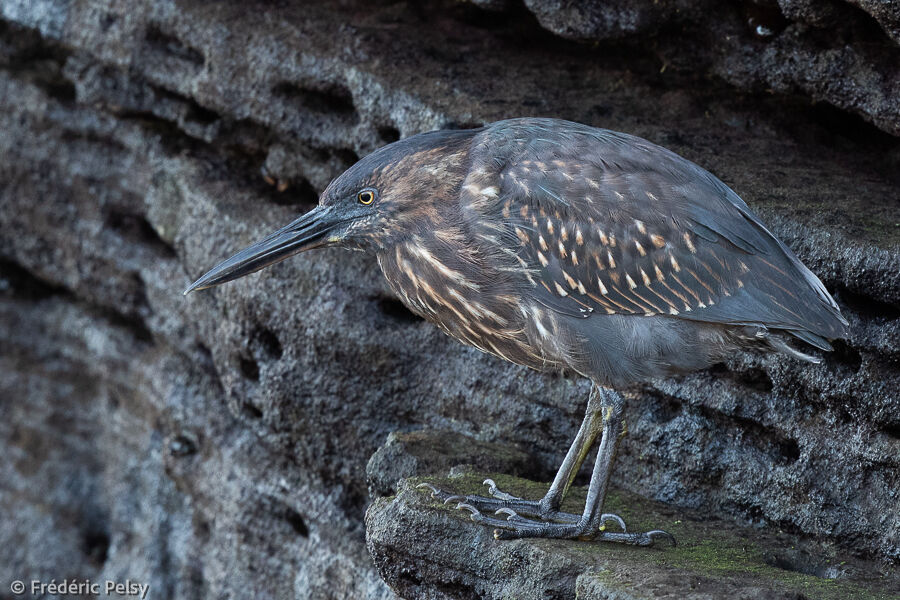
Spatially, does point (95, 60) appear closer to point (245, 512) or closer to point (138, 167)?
point (138, 167)


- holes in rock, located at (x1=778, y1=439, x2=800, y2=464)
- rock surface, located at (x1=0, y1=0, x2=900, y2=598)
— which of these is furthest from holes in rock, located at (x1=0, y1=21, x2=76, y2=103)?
holes in rock, located at (x1=778, y1=439, x2=800, y2=464)

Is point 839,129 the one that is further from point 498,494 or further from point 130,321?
point 130,321

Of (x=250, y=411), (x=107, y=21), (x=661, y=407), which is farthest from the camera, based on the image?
(x=107, y=21)

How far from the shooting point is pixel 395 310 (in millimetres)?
4691

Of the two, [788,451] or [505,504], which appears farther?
[788,451]

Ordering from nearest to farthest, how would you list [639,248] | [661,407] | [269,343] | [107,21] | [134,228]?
[639,248] → [661,407] → [269,343] → [107,21] → [134,228]

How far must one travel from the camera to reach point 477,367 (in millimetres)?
4402

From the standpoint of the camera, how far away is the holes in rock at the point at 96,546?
6.63 m

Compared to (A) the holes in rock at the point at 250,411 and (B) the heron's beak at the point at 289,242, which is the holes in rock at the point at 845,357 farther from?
(A) the holes in rock at the point at 250,411

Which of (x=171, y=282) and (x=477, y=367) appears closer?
(x=477, y=367)

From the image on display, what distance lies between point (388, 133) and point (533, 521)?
6.68 ft

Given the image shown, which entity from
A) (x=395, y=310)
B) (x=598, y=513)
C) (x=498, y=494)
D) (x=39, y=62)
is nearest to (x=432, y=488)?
(x=498, y=494)

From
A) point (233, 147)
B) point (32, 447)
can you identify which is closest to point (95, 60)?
point (233, 147)

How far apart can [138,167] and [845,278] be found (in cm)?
406
